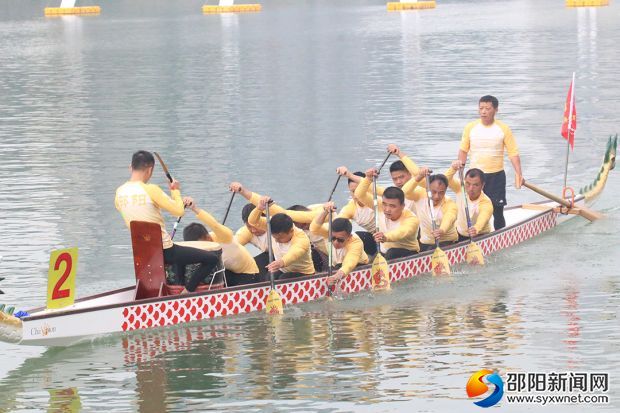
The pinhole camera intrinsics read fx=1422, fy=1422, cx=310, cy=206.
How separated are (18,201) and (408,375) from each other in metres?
13.5

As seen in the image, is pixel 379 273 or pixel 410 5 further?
pixel 410 5

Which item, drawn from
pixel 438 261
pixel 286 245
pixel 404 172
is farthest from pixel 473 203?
pixel 286 245

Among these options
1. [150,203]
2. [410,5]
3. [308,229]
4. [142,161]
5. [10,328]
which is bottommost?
[10,328]

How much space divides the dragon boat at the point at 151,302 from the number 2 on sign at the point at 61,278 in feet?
0.48

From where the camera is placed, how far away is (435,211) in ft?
68.4

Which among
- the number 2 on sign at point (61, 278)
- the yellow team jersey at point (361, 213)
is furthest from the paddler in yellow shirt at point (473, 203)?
the number 2 on sign at point (61, 278)

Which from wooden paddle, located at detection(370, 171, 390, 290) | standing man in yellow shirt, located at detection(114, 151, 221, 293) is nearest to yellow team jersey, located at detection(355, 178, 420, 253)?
wooden paddle, located at detection(370, 171, 390, 290)

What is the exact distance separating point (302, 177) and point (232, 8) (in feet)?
242

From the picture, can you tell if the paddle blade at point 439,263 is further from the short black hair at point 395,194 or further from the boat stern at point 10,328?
the boat stern at point 10,328

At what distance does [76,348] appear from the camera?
55.6 feet

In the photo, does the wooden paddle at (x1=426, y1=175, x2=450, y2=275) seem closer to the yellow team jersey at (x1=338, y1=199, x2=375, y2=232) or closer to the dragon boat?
the dragon boat

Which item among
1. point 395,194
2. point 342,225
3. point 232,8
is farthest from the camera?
point 232,8

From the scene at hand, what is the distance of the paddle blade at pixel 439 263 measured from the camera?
795 inches

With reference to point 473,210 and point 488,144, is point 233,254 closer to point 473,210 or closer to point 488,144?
point 473,210
